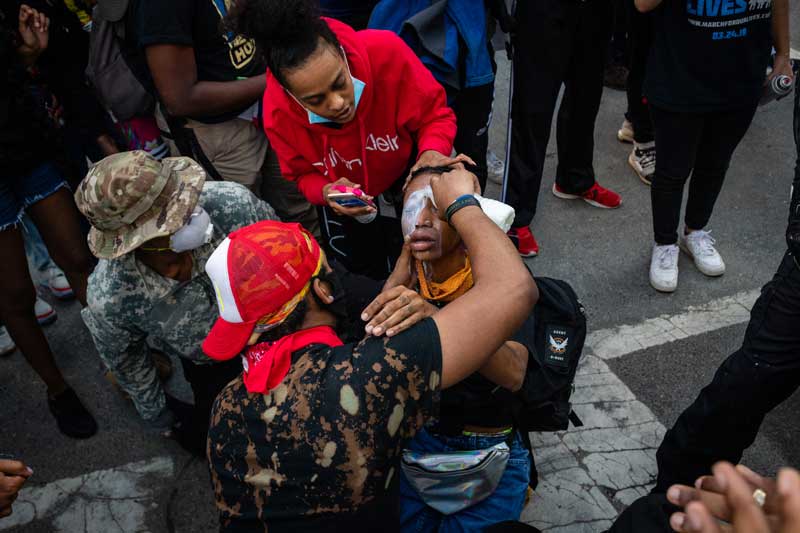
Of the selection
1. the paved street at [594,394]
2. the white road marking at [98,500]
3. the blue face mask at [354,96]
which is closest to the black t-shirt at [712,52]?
the paved street at [594,394]

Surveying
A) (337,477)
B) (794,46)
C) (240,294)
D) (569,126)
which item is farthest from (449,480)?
(794,46)

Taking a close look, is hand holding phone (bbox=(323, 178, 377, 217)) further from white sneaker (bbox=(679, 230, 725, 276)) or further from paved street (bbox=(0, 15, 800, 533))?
white sneaker (bbox=(679, 230, 725, 276))

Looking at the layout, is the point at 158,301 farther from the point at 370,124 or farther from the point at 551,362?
the point at 551,362

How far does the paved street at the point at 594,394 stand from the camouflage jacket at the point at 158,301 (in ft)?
2.69

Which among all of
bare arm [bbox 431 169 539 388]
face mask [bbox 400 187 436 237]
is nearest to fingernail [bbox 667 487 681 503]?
bare arm [bbox 431 169 539 388]

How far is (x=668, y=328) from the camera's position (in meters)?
3.45

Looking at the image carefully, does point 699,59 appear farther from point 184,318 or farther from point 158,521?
point 158,521

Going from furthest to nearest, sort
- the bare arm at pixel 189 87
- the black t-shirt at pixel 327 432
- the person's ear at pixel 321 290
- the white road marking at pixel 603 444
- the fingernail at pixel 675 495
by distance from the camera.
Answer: the bare arm at pixel 189 87, the white road marking at pixel 603 444, the person's ear at pixel 321 290, the black t-shirt at pixel 327 432, the fingernail at pixel 675 495

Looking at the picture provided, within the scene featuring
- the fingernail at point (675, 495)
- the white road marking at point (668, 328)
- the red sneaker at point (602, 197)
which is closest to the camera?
the fingernail at point (675, 495)

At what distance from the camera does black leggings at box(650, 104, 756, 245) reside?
314 cm

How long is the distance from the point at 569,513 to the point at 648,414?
69 cm

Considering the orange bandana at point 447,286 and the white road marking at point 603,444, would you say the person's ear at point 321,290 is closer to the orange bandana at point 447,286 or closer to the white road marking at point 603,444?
the orange bandana at point 447,286

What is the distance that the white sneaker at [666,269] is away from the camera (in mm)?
3627

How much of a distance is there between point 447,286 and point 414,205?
0.99 feet
